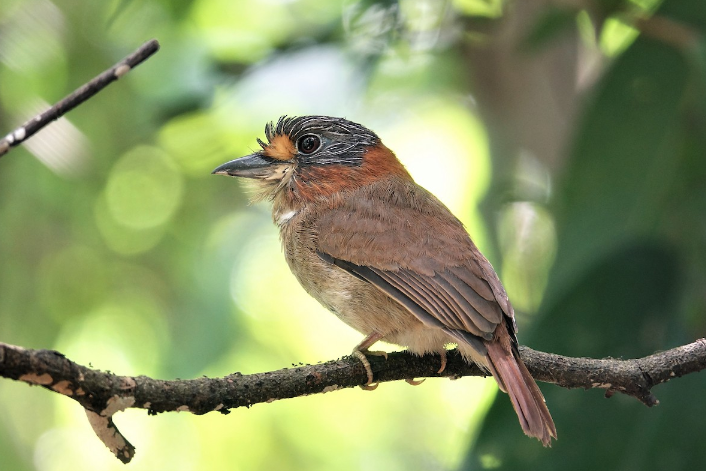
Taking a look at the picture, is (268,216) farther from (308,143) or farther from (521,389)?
(521,389)

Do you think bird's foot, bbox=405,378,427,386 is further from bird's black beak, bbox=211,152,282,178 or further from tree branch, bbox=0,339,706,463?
bird's black beak, bbox=211,152,282,178

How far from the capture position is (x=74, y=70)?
4805 millimetres

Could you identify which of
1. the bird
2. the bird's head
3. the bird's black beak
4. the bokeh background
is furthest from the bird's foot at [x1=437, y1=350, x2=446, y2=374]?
the bird's black beak

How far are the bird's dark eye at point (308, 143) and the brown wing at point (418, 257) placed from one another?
1.21 ft

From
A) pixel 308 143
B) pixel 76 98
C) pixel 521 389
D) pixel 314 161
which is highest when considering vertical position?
pixel 308 143

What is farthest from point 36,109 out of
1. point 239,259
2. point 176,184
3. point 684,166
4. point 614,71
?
point 684,166

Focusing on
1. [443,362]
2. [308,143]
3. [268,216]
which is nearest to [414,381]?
[443,362]

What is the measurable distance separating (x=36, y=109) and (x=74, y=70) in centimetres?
52

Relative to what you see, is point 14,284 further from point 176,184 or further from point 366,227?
point 366,227

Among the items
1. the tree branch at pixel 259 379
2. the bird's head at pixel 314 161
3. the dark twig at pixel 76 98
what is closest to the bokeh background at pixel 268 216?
the bird's head at pixel 314 161

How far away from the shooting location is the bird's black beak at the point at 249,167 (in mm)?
3248

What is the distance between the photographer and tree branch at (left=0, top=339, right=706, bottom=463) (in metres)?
1.52

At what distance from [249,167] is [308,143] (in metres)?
0.29

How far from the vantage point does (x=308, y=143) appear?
343 centimetres
